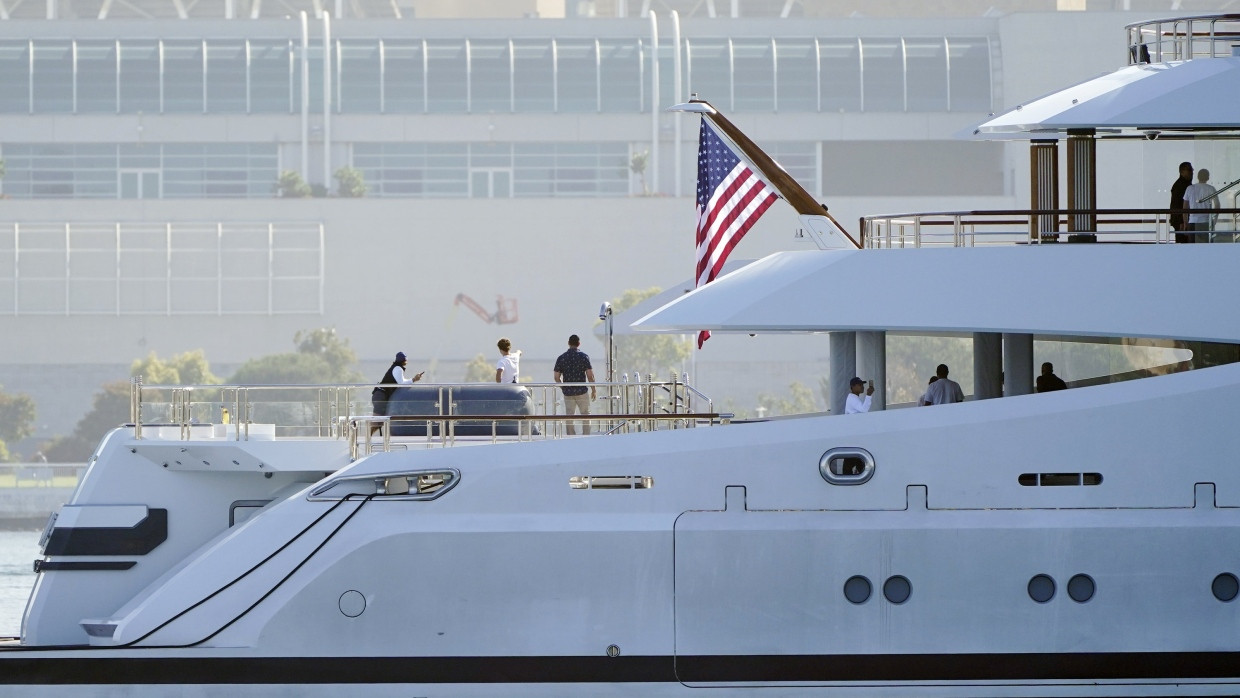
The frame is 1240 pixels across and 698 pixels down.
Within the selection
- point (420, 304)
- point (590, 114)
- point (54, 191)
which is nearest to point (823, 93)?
point (590, 114)

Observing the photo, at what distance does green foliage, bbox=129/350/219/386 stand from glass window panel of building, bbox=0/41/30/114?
1705cm

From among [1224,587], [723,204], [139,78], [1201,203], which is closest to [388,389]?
[723,204]

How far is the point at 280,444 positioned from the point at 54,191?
8121cm

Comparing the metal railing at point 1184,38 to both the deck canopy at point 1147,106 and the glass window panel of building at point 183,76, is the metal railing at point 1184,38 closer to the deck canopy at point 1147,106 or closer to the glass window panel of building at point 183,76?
the deck canopy at point 1147,106

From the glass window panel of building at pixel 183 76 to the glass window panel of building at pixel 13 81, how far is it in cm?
754

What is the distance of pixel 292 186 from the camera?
85562 mm

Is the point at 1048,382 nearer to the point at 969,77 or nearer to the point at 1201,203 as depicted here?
the point at 1201,203

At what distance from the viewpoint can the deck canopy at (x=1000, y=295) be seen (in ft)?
37.6

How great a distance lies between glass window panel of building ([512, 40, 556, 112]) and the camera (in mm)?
86062

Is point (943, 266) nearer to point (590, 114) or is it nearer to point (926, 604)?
point (926, 604)

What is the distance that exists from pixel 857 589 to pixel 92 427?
76.0 meters

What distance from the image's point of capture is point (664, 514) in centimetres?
1138

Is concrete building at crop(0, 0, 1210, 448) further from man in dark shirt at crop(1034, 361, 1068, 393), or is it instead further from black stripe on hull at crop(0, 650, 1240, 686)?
black stripe on hull at crop(0, 650, 1240, 686)

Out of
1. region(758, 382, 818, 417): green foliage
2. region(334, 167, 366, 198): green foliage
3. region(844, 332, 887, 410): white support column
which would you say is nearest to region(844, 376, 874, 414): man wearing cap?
region(844, 332, 887, 410): white support column
